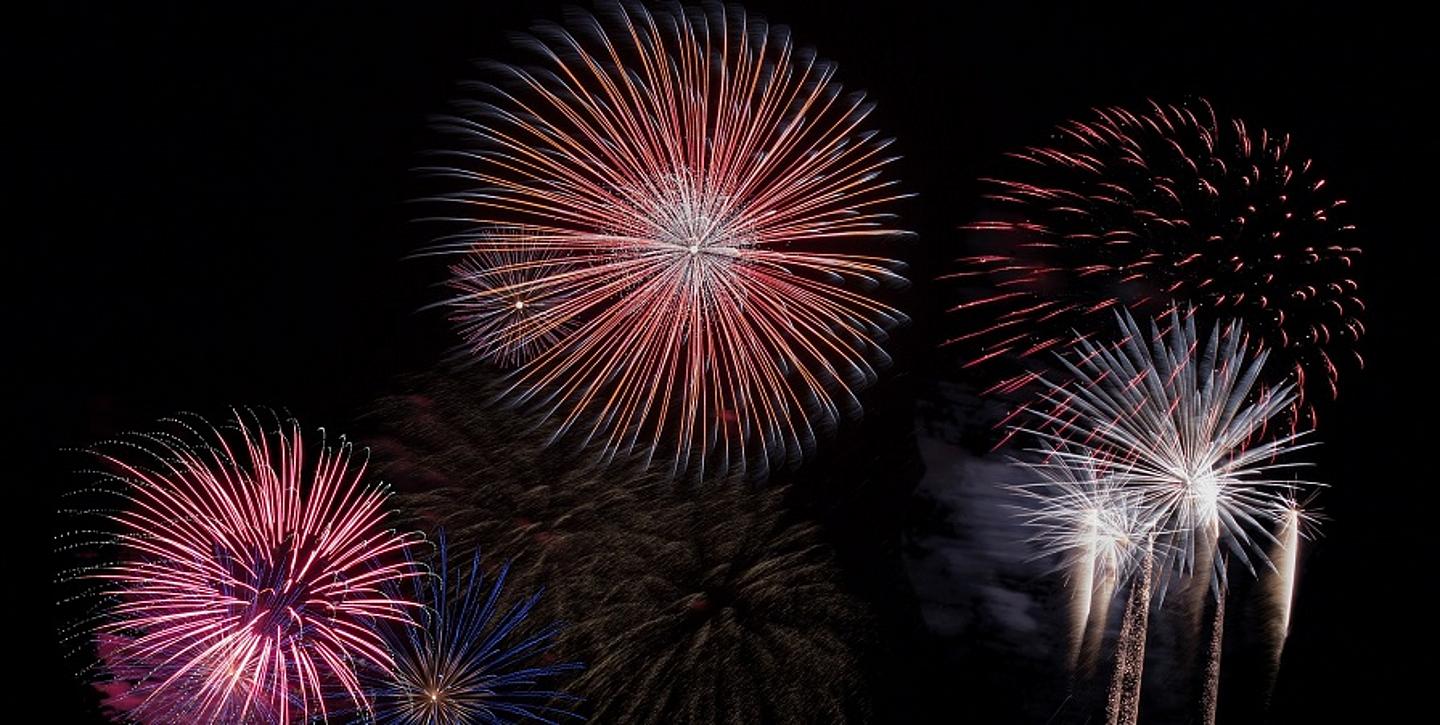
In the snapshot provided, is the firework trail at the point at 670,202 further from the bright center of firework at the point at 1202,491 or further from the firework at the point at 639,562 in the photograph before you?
the bright center of firework at the point at 1202,491

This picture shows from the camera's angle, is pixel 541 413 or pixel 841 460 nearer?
pixel 541 413

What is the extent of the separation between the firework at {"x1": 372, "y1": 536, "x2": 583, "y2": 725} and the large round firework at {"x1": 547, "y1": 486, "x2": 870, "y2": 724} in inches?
25.4

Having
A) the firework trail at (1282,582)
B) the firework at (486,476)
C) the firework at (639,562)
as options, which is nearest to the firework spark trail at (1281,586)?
the firework trail at (1282,582)

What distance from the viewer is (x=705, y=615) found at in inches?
354

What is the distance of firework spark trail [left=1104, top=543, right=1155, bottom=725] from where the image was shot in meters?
10.5

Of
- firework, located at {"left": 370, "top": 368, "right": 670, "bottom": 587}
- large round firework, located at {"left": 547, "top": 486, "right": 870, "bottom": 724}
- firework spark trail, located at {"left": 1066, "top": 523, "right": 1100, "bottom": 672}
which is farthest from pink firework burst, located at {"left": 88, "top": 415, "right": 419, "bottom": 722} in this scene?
firework spark trail, located at {"left": 1066, "top": 523, "right": 1100, "bottom": 672}

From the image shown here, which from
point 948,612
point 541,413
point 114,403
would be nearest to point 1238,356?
point 948,612

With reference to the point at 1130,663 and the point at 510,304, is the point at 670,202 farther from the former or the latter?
the point at 1130,663

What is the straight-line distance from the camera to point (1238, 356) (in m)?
7.56

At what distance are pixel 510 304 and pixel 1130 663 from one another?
8.84 meters

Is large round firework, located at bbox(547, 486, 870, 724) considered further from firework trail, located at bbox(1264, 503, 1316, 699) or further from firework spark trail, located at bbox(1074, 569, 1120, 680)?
firework trail, located at bbox(1264, 503, 1316, 699)

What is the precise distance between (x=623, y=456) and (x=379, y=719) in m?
3.33

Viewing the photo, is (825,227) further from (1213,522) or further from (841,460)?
(1213,522)

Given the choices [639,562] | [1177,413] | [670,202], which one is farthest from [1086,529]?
[670,202]
